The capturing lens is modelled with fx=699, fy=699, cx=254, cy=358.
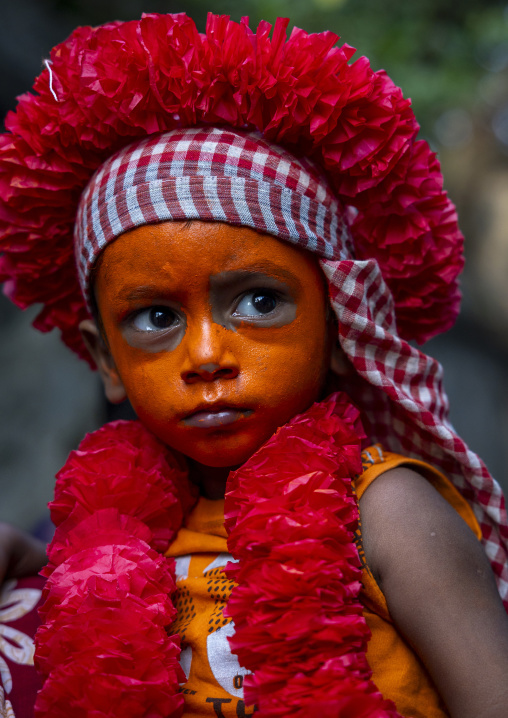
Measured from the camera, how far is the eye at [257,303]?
1486 millimetres

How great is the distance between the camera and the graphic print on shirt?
1.39m

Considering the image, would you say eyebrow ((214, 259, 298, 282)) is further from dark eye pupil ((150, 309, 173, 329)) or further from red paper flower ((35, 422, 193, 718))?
red paper flower ((35, 422, 193, 718))

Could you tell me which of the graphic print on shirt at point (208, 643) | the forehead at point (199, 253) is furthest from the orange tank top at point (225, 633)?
the forehead at point (199, 253)

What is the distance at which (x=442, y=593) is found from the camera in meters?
1.29

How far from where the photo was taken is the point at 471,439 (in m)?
5.00

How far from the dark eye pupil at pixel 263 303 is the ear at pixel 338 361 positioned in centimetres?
24

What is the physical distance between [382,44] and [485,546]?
423cm

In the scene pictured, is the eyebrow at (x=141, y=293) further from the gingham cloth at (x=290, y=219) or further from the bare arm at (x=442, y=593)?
the bare arm at (x=442, y=593)

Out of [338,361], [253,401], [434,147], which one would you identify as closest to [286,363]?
[253,401]

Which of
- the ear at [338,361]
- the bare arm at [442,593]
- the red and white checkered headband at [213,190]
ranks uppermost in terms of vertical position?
the red and white checkered headband at [213,190]

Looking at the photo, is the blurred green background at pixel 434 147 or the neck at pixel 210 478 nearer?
the neck at pixel 210 478

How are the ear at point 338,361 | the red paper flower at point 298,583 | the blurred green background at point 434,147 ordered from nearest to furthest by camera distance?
the red paper flower at point 298,583 → the ear at point 338,361 → the blurred green background at point 434,147

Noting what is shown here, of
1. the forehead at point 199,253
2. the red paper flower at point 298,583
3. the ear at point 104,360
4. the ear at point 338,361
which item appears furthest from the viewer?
the ear at point 104,360

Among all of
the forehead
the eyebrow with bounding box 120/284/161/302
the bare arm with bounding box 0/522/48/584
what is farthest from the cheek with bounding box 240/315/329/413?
the bare arm with bounding box 0/522/48/584
